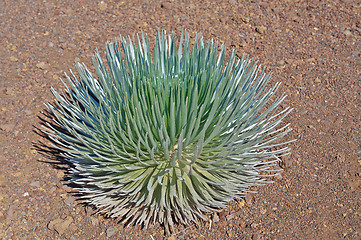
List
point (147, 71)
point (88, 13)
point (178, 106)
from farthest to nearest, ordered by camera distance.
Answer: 1. point (88, 13)
2. point (147, 71)
3. point (178, 106)

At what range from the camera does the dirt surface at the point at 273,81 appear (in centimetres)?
247

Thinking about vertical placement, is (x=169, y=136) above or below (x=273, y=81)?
above

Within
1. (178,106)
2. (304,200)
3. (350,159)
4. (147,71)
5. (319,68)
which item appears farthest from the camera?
(319,68)

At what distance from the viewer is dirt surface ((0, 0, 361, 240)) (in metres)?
2.47

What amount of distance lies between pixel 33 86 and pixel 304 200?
7.00 ft

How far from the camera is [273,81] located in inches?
131

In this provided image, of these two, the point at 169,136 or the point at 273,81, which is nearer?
the point at 169,136

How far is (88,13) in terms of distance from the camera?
393 centimetres

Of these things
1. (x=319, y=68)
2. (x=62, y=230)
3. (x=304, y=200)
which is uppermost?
(x=319, y=68)

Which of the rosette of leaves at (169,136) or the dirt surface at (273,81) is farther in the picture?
the dirt surface at (273,81)

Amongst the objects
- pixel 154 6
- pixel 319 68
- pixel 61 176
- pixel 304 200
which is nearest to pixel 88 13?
pixel 154 6

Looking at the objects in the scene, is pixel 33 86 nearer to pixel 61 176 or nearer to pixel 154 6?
pixel 61 176

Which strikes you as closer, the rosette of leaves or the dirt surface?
the rosette of leaves

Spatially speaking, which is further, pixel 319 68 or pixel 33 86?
pixel 319 68
